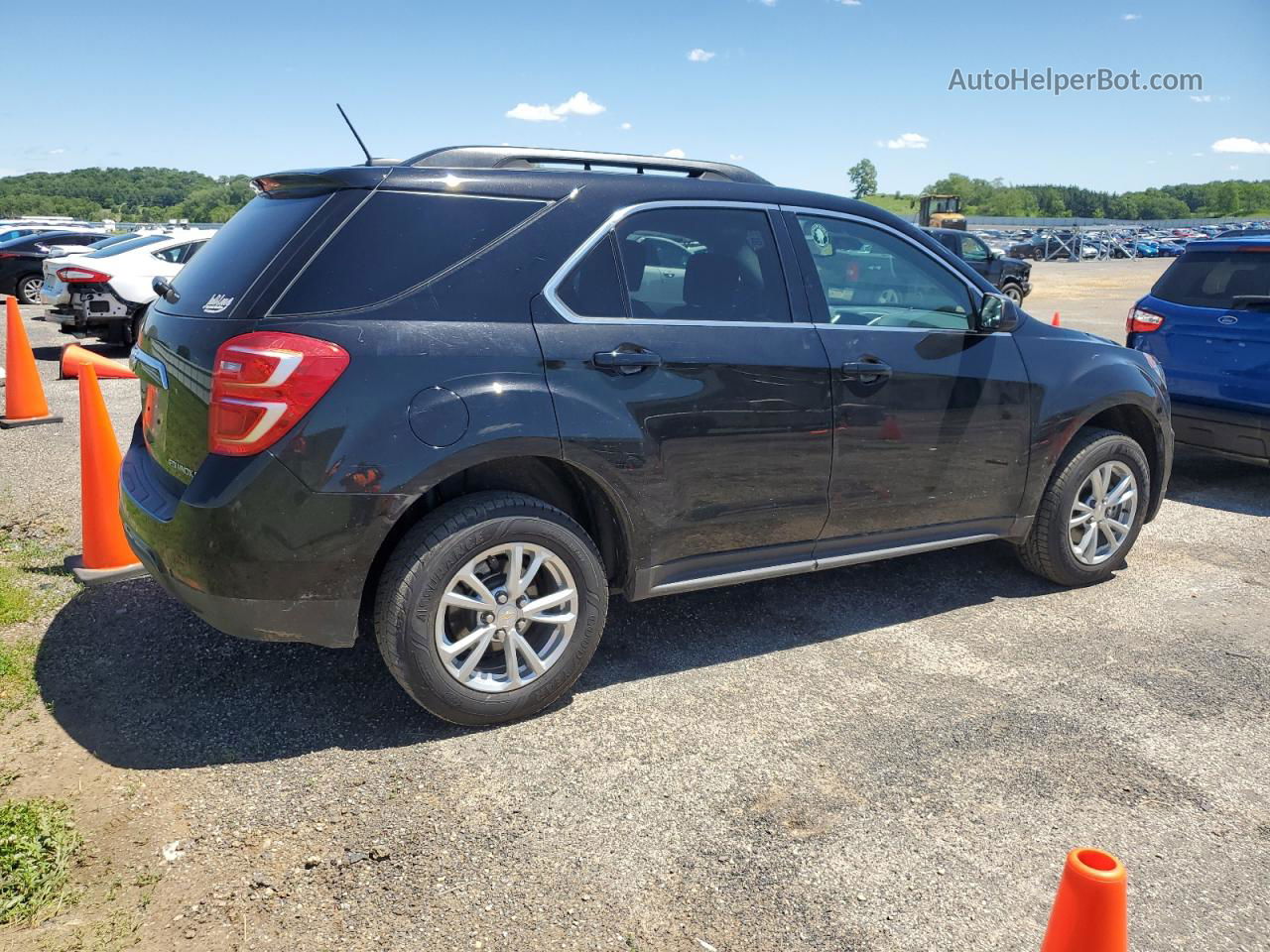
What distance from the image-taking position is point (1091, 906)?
5.85ft

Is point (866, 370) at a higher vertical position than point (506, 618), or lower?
higher

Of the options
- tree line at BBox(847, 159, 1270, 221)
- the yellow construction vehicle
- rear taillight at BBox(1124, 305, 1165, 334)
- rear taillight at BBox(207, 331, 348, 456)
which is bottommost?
rear taillight at BBox(207, 331, 348, 456)

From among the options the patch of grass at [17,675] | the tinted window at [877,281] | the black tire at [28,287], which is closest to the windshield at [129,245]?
the black tire at [28,287]

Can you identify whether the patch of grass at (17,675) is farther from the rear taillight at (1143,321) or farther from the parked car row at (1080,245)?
the parked car row at (1080,245)

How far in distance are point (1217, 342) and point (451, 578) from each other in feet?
20.1

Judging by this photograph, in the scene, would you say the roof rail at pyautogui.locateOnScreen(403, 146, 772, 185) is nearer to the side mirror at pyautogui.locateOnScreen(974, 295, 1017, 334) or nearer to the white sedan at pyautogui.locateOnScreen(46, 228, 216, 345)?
the side mirror at pyautogui.locateOnScreen(974, 295, 1017, 334)

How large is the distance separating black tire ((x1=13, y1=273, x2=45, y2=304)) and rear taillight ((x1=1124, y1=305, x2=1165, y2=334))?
766 inches

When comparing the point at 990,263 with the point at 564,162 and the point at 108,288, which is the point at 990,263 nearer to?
the point at 108,288

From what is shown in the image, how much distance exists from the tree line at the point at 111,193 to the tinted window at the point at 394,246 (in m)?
77.3

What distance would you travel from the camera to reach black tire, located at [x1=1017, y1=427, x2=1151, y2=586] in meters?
4.90

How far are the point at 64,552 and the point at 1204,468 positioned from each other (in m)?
8.00

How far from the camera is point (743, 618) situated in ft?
15.1

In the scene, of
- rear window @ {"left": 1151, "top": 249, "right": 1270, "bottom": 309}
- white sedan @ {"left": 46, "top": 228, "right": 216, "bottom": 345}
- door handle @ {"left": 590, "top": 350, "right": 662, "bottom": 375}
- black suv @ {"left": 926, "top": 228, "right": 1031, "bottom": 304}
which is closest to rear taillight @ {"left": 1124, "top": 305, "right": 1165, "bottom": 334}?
rear window @ {"left": 1151, "top": 249, "right": 1270, "bottom": 309}

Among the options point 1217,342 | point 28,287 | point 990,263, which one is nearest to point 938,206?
point 990,263
